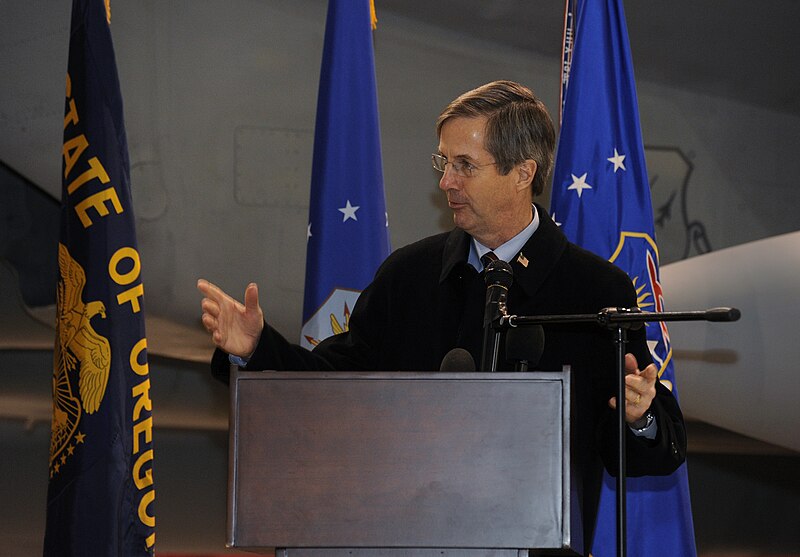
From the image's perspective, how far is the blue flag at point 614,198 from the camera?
2.98 meters

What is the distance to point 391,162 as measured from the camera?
3994 millimetres

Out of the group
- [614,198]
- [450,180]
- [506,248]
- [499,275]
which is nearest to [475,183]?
[450,180]

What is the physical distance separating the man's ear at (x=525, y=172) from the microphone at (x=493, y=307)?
1.47 feet

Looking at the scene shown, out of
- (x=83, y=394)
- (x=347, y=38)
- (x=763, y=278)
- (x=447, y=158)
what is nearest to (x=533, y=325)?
(x=447, y=158)

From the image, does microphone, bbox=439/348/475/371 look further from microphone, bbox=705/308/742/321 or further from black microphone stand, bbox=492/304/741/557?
microphone, bbox=705/308/742/321

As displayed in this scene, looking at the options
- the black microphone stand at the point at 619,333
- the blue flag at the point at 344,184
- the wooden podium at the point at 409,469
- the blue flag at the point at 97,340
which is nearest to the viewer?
the wooden podium at the point at 409,469

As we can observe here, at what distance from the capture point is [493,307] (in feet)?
4.94

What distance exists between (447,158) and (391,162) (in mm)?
2055

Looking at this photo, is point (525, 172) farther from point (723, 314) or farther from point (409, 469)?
point (409, 469)

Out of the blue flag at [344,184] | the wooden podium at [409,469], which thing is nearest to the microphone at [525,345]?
the wooden podium at [409,469]

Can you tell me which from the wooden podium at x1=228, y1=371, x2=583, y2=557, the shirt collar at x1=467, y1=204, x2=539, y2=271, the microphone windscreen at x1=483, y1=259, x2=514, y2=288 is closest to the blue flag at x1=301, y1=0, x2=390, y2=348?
the shirt collar at x1=467, y1=204, x2=539, y2=271

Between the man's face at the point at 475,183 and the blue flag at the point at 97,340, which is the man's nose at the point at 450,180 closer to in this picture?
the man's face at the point at 475,183

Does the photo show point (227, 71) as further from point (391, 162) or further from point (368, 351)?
point (368, 351)

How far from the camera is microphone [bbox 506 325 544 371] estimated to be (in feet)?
4.91
